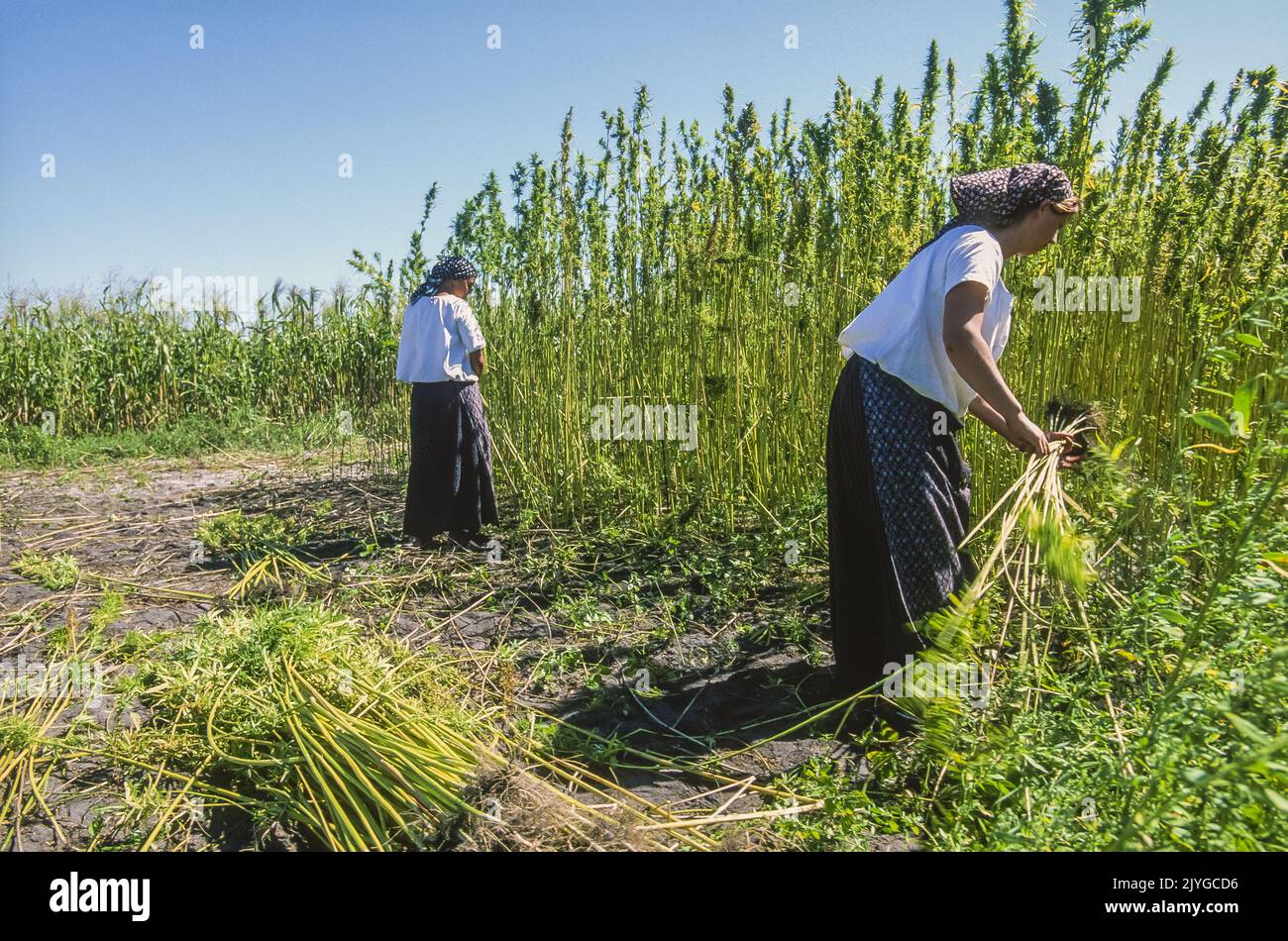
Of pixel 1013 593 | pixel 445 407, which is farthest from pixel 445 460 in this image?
pixel 1013 593

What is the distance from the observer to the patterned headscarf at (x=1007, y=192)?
2.62 meters

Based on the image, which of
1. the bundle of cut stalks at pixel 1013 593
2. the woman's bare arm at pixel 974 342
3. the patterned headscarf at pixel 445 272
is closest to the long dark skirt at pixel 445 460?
the patterned headscarf at pixel 445 272

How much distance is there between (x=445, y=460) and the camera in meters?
5.29

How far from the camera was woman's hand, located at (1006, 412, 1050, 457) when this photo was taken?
2547 mm

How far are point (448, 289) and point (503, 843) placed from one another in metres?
3.85

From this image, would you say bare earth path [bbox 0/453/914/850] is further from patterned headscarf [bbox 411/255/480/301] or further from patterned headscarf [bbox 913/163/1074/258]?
patterned headscarf [bbox 913/163/1074/258]

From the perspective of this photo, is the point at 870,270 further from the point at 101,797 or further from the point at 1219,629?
the point at 101,797

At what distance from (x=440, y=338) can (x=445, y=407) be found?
1.35ft

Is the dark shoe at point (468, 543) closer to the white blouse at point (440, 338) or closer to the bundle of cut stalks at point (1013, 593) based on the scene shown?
the white blouse at point (440, 338)

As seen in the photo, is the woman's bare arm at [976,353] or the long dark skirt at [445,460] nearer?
the woman's bare arm at [976,353]

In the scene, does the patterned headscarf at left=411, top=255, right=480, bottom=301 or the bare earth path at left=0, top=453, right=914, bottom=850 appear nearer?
the bare earth path at left=0, top=453, right=914, bottom=850

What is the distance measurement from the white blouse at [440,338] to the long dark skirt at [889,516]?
2822 mm

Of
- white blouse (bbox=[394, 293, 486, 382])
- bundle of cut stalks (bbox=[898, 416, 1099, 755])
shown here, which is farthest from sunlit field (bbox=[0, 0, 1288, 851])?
white blouse (bbox=[394, 293, 486, 382])
